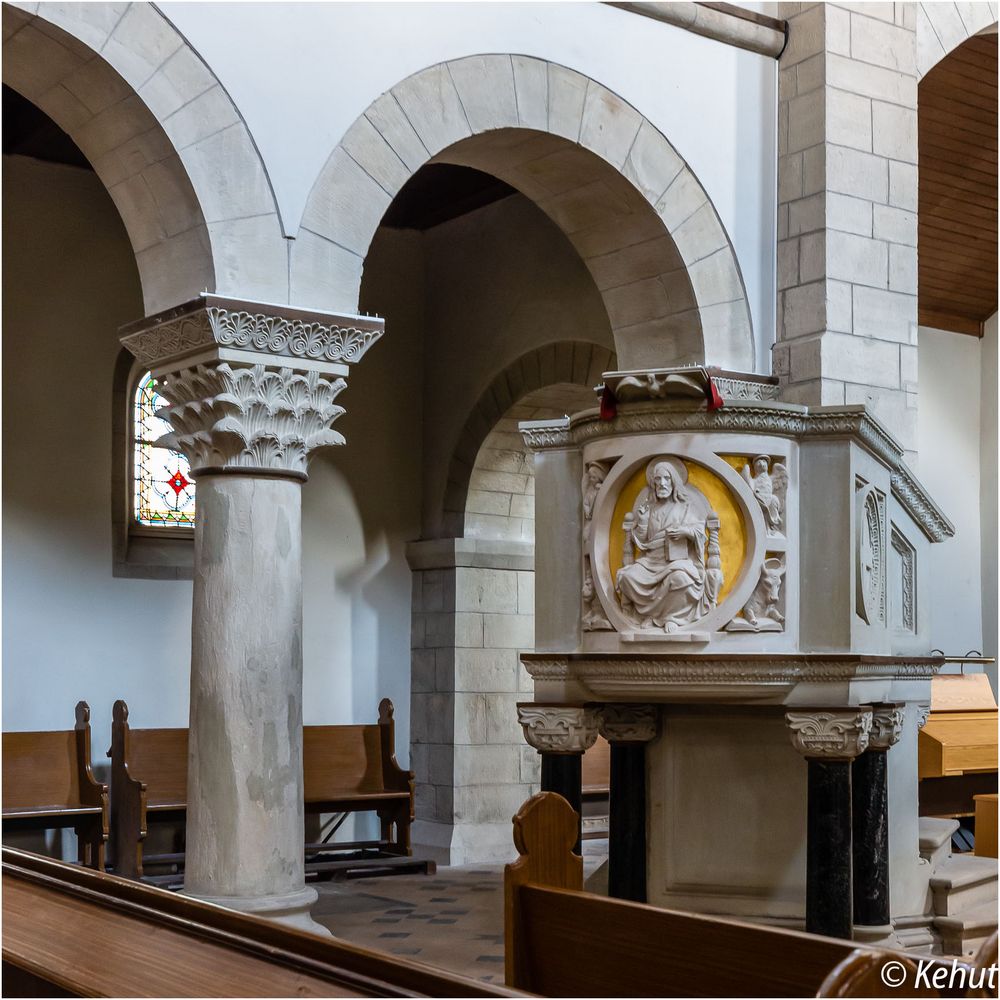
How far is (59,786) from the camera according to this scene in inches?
287

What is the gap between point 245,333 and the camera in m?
5.01

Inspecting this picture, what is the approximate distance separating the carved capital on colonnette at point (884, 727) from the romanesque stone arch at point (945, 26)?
3761 mm

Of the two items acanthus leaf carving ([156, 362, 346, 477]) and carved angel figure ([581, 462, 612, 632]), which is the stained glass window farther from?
carved angel figure ([581, 462, 612, 632])

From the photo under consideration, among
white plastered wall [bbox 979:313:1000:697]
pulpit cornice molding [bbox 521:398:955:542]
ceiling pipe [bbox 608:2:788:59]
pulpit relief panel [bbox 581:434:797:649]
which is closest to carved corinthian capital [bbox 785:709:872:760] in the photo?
pulpit relief panel [bbox 581:434:797:649]

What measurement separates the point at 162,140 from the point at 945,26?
4.29 metres

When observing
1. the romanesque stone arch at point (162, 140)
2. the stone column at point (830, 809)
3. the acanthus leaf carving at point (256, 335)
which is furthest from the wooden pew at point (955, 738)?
the romanesque stone arch at point (162, 140)

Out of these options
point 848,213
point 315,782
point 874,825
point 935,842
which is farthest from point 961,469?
point 874,825

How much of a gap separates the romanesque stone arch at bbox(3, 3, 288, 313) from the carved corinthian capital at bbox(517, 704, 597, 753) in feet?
6.08

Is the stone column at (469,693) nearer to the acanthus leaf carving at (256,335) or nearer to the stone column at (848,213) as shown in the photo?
the stone column at (848,213)

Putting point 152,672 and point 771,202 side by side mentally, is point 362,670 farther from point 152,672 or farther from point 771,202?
point 771,202

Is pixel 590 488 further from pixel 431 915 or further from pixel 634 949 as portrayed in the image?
pixel 431 915

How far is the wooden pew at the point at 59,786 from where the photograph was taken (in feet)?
23.4

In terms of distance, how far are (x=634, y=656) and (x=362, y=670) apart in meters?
4.82

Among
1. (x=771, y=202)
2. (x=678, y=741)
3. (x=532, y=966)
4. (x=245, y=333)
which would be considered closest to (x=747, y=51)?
(x=771, y=202)
